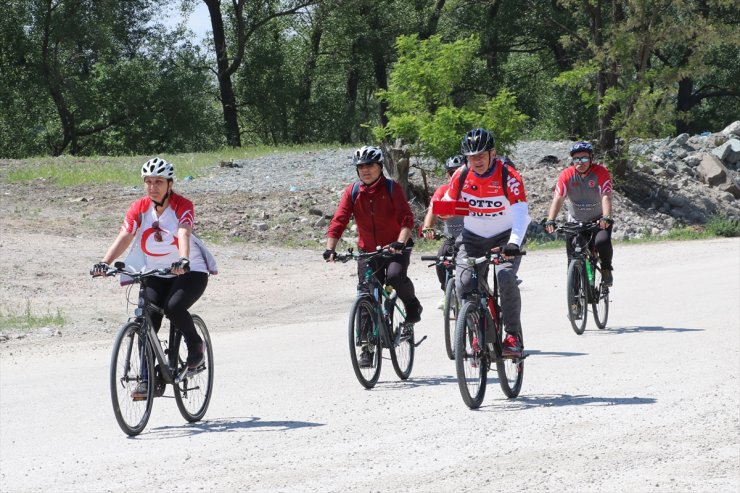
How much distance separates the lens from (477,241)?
9.35 meters

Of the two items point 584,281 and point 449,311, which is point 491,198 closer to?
point 449,311

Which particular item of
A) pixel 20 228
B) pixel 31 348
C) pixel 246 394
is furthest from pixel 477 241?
pixel 20 228

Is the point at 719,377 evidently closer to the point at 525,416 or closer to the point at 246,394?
the point at 525,416

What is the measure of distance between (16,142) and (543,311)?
125 feet

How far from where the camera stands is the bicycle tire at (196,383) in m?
8.62

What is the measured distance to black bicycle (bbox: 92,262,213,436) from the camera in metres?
8.07

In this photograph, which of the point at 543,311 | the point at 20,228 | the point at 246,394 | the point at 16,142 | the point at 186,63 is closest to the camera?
the point at 246,394

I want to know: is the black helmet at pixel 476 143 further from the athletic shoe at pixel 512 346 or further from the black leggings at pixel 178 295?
the black leggings at pixel 178 295

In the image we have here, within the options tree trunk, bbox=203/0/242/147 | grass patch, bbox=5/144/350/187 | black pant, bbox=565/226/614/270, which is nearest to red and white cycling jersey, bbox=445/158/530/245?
black pant, bbox=565/226/614/270

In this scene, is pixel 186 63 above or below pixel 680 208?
above

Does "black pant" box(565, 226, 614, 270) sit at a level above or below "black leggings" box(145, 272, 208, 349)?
below

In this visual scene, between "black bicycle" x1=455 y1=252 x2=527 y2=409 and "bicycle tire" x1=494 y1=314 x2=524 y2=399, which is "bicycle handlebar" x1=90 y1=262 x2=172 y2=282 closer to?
"black bicycle" x1=455 y1=252 x2=527 y2=409

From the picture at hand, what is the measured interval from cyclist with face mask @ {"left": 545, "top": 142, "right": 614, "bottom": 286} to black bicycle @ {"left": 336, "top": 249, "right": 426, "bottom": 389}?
3.70m

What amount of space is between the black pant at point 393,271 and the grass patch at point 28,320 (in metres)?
6.86
